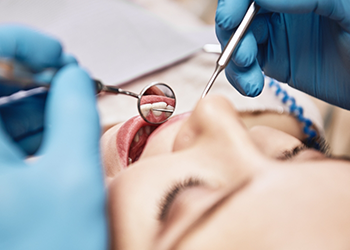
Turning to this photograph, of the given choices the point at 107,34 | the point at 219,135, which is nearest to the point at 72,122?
the point at 219,135

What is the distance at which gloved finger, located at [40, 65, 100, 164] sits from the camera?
439mm

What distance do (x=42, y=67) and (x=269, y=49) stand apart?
28.2 inches

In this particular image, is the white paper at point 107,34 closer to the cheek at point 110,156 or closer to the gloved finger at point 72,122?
the cheek at point 110,156

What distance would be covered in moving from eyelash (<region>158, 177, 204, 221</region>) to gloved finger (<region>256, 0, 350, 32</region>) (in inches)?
20.1

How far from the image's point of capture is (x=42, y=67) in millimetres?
631

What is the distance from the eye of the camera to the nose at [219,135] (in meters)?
0.50

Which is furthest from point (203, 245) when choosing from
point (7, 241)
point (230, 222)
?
point (7, 241)

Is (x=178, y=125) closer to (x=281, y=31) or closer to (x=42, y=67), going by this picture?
(x=42, y=67)

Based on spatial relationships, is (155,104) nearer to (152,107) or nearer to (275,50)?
(152,107)

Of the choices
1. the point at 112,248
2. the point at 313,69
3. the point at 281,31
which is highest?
the point at 281,31

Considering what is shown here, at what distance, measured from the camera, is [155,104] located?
76cm

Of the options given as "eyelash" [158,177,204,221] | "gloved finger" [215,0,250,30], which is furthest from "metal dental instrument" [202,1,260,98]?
"eyelash" [158,177,204,221]

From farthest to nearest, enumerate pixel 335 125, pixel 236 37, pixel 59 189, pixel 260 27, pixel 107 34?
1. pixel 335 125
2. pixel 107 34
3. pixel 260 27
4. pixel 236 37
5. pixel 59 189

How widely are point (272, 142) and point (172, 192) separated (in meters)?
0.27
